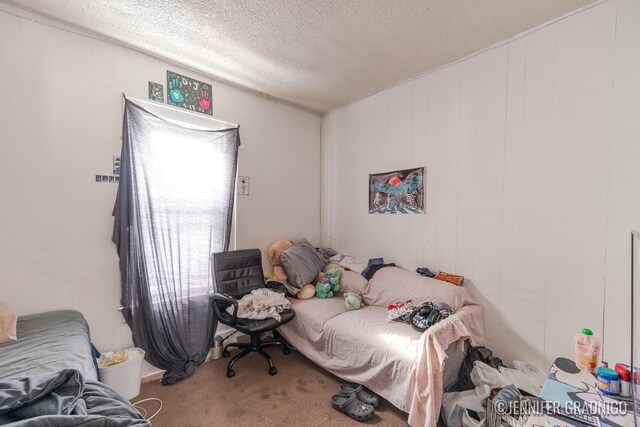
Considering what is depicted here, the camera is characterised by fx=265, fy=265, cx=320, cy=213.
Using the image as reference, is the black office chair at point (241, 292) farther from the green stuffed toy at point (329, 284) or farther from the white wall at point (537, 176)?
the white wall at point (537, 176)

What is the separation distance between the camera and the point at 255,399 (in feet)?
6.63

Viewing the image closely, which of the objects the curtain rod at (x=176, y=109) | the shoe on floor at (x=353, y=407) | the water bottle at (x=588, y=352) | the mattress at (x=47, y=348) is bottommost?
the shoe on floor at (x=353, y=407)

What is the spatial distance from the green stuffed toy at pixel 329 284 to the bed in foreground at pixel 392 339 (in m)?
0.09

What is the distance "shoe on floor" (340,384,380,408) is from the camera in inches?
75.7

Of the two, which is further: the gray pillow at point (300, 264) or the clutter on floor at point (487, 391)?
the gray pillow at point (300, 264)

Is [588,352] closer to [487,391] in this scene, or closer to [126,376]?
[487,391]

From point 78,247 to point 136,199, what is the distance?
52 centimetres

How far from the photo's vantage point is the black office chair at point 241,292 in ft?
7.47

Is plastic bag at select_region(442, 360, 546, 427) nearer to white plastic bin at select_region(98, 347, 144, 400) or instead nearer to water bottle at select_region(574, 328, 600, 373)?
water bottle at select_region(574, 328, 600, 373)

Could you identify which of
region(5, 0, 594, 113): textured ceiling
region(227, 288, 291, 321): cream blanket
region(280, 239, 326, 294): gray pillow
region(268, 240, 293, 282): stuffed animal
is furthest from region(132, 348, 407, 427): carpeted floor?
region(5, 0, 594, 113): textured ceiling

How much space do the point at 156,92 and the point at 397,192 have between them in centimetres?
251

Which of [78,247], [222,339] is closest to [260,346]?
[222,339]

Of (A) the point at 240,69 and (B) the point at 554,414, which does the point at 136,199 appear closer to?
(A) the point at 240,69

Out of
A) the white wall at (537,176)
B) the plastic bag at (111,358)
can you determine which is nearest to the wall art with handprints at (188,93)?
the white wall at (537,176)
